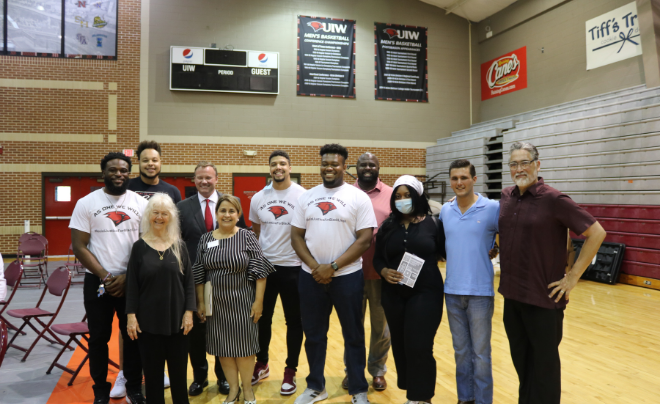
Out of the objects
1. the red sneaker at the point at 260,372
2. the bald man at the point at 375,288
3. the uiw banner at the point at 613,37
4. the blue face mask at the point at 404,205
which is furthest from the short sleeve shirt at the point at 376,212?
the uiw banner at the point at 613,37

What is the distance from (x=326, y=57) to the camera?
12062 millimetres

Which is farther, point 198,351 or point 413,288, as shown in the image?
point 198,351

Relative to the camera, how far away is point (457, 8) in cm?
1277

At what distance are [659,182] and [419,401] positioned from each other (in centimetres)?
678

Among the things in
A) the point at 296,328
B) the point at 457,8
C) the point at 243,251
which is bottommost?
the point at 296,328

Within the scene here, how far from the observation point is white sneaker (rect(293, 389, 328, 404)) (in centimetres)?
293

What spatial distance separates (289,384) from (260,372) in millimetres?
331

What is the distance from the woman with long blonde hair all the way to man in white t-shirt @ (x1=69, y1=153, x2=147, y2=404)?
0.25 meters

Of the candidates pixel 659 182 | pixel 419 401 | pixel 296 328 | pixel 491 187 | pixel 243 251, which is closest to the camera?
pixel 419 401

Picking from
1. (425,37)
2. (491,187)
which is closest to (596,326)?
(491,187)

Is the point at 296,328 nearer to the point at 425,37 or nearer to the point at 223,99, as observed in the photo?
the point at 223,99

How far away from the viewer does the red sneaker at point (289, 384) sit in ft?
10.3

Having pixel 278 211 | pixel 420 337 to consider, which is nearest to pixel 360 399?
pixel 420 337

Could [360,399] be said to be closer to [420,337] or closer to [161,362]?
[420,337]
